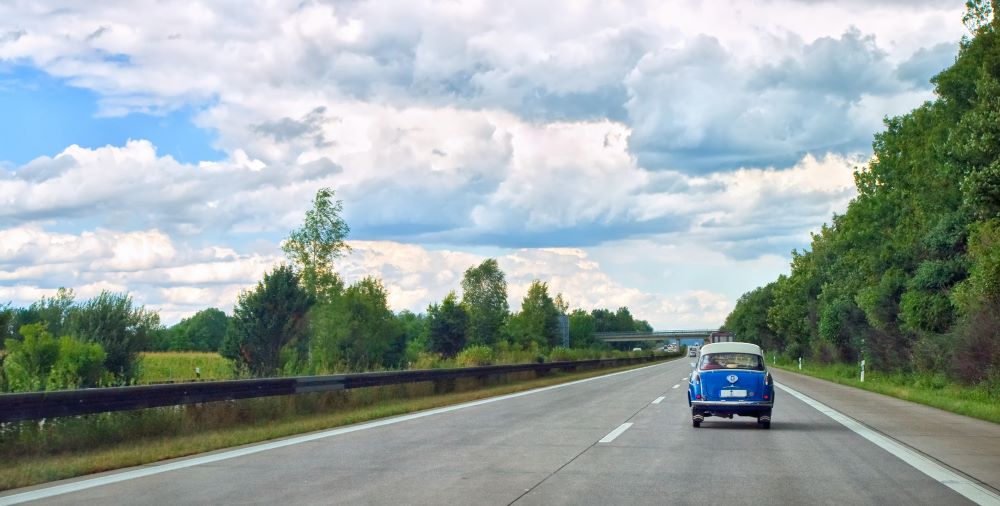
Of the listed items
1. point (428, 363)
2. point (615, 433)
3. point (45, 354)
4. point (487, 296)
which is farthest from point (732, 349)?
point (487, 296)

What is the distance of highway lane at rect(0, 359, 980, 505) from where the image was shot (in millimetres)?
7906

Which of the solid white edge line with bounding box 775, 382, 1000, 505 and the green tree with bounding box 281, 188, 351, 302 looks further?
the green tree with bounding box 281, 188, 351, 302

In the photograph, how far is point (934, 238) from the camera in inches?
1383

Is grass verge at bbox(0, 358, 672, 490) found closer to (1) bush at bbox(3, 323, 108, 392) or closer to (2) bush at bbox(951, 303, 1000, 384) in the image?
(1) bush at bbox(3, 323, 108, 392)

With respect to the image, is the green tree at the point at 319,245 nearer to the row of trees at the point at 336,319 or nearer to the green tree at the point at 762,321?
the row of trees at the point at 336,319

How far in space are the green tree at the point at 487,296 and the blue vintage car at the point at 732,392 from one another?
367ft

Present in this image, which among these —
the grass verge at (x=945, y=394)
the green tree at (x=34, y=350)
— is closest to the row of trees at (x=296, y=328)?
the green tree at (x=34, y=350)

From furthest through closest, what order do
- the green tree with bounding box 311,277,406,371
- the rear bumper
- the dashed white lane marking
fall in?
the green tree with bounding box 311,277,406,371, the rear bumper, the dashed white lane marking

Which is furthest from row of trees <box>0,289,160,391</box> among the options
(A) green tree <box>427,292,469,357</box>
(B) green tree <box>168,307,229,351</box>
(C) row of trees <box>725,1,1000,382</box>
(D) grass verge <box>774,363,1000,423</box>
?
(B) green tree <box>168,307,229,351</box>

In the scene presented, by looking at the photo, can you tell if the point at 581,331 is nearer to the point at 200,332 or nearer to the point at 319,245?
the point at 200,332

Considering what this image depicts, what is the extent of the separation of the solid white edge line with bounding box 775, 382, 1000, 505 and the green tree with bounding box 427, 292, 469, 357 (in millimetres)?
103878

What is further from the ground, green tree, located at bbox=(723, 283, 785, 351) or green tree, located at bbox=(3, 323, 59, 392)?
green tree, located at bbox=(723, 283, 785, 351)

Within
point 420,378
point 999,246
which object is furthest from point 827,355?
point 420,378

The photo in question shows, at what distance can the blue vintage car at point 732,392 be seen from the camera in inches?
603
